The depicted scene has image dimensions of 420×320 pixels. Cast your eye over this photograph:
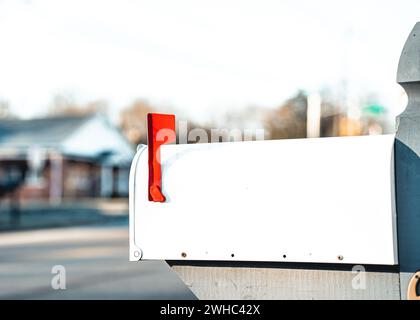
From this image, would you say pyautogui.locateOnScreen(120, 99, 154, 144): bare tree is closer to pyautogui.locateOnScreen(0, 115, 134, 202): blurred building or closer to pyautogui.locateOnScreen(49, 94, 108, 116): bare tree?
pyautogui.locateOnScreen(49, 94, 108, 116): bare tree

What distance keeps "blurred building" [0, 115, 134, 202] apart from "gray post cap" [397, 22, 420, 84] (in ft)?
122

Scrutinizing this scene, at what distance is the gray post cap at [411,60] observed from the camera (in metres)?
2.51

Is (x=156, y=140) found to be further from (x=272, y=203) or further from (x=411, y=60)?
(x=411, y=60)

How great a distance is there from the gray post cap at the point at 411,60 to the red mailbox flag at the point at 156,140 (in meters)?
1.00

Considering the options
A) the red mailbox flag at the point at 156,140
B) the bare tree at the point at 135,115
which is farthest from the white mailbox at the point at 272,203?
the bare tree at the point at 135,115

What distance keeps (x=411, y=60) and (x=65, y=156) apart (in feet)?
133

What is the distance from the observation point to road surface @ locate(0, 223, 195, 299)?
831 cm

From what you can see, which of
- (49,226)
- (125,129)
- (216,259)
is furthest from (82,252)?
(125,129)

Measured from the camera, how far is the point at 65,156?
41781 mm

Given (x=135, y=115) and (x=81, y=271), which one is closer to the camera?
(x=81, y=271)

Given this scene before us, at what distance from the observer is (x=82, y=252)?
14.0 m

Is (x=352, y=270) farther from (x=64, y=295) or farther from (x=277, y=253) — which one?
(x=64, y=295)

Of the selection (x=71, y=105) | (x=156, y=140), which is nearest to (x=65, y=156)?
(x=156, y=140)

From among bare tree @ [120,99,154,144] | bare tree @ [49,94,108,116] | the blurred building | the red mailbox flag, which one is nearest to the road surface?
the red mailbox flag
